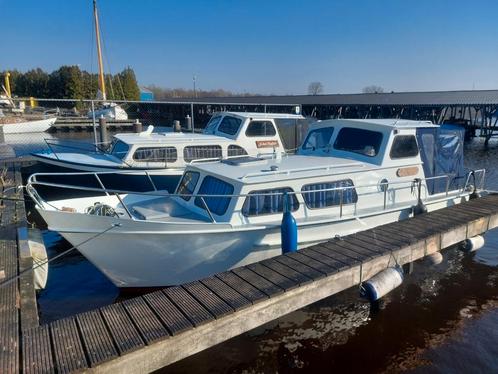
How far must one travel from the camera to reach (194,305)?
489cm

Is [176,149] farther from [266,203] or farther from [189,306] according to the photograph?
[189,306]

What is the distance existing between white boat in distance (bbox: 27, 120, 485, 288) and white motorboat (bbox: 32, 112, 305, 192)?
4.29m

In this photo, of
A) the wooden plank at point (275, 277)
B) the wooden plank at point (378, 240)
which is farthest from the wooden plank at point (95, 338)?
the wooden plank at point (378, 240)

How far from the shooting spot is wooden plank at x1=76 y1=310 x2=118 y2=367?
3.92 m

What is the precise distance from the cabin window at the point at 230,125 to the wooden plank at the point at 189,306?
9642 millimetres

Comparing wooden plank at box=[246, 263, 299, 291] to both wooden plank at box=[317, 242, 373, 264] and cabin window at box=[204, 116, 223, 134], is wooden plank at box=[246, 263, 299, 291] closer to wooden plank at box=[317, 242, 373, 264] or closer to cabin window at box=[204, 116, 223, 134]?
wooden plank at box=[317, 242, 373, 264]

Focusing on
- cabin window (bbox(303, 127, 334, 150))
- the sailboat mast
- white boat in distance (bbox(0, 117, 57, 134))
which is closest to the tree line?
white boat in distance (bbox(0, 117, 57, 134))

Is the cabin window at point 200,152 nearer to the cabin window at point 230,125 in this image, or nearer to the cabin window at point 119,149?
the cabin window at point 230,125

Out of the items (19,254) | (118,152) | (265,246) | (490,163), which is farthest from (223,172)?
(490,163)

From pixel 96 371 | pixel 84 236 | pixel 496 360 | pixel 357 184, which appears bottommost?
pixel 496 360

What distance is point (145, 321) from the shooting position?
4555 mm

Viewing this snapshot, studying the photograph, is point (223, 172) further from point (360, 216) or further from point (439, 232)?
point (439, 232)

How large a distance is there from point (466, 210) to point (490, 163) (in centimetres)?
1790

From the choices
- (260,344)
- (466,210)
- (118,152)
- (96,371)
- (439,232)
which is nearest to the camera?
(96,371)
